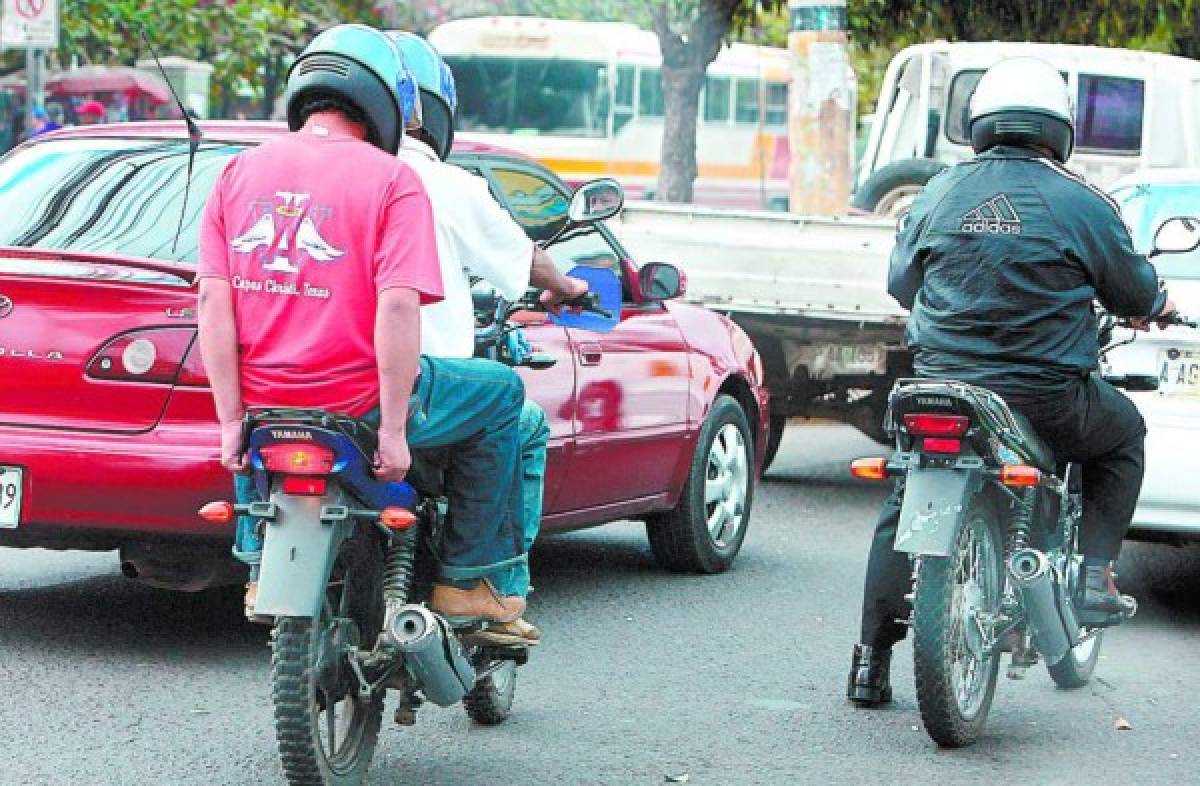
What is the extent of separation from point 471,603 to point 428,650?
0.36 m

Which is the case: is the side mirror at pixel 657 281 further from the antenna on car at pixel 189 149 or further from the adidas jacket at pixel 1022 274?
the antenna on car at pixel 189 149

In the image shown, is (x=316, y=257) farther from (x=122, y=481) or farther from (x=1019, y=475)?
(x=1019, y=475)

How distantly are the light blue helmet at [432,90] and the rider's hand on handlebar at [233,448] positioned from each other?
0.99 m

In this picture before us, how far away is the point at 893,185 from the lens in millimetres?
14555

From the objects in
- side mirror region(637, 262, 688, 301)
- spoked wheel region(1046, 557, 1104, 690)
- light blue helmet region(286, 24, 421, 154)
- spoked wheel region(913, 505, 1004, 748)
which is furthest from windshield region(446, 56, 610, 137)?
light blue helmet region(286, 24, 421, 154)

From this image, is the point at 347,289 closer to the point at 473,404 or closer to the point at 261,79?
the point at 473,404

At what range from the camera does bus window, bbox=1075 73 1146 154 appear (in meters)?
16.8

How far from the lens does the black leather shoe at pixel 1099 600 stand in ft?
21.9

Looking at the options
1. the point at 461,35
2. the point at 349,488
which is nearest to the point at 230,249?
the point at 349,488

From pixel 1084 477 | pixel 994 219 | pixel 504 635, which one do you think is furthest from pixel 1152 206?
pixel 504 635

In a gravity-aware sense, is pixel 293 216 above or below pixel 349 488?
above

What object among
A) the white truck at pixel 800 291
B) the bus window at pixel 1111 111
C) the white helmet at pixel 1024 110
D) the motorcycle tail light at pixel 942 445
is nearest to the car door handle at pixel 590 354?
the white helmet at pixel 1024 110

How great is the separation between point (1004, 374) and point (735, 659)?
164 cm

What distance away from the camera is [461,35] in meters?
30.0
